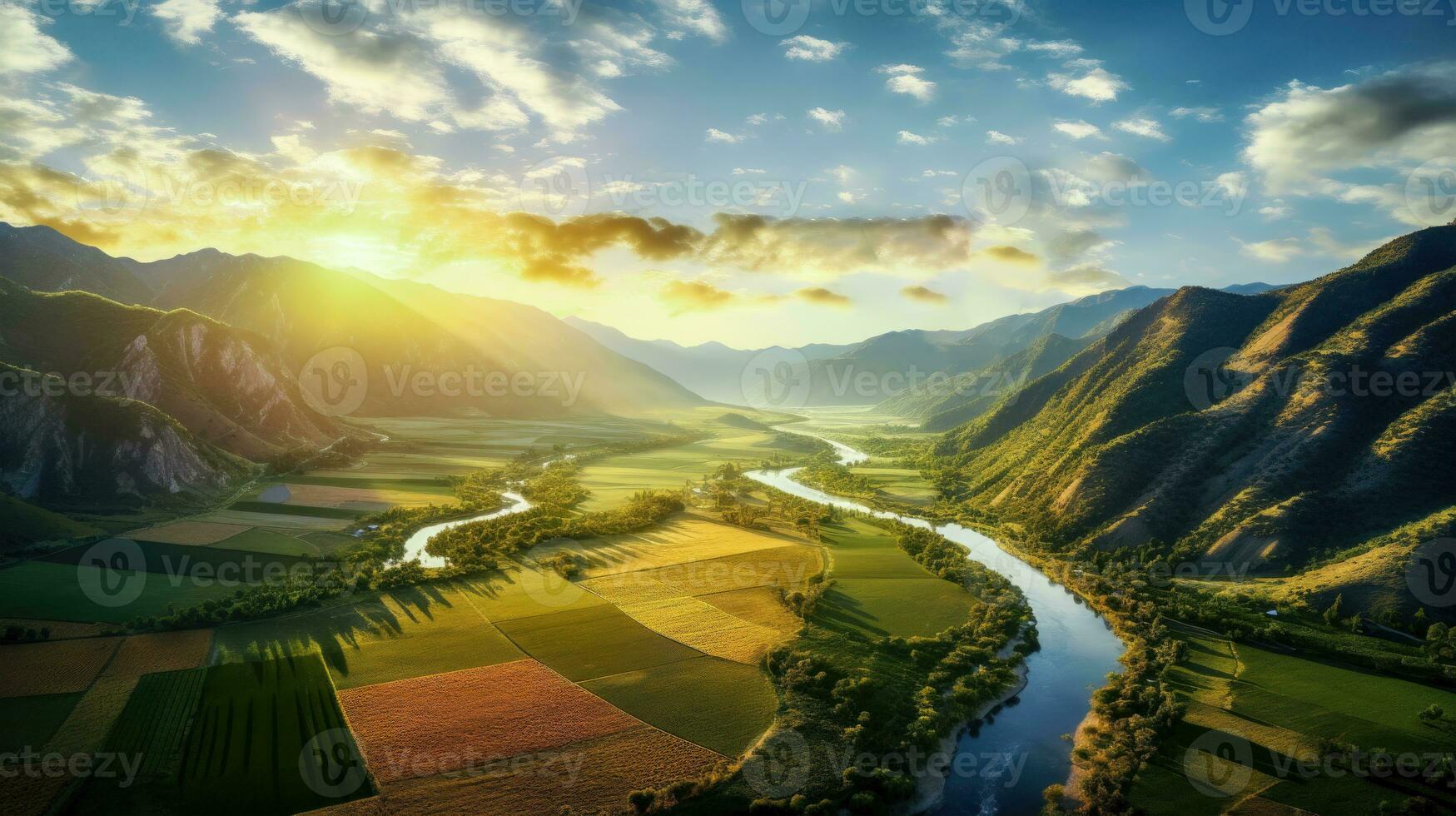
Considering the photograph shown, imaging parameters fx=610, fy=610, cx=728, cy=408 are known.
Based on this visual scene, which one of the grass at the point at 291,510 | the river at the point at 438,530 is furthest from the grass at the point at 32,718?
the grass at the point at 291,510

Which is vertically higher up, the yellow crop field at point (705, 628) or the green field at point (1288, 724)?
the green field at point (1288, 724)

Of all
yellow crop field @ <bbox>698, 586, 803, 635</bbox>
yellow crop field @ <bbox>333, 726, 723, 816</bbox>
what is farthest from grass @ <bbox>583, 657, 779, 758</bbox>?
yellow crop field @ <bbox>698, 586, 803, 635</bbox>

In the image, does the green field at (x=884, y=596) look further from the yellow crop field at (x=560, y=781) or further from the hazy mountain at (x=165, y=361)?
the hazy mountain at (x=165, y=361)

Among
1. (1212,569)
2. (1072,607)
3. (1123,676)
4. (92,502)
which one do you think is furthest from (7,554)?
(1212,569)

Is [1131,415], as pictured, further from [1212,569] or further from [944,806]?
[944,806]

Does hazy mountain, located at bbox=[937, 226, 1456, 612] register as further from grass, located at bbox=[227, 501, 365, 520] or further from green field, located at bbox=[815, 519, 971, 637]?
grass, located at bbox=[227, 501, 365, 520]

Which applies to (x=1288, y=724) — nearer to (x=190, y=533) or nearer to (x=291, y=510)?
(x=190, y=533)
